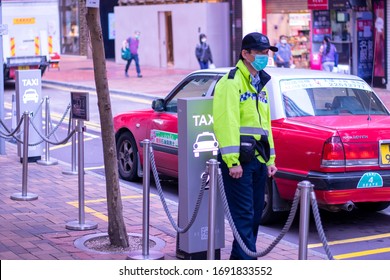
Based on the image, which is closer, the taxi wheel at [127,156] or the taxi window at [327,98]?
the taxi window at [327,98]

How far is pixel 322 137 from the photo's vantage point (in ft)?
27.2

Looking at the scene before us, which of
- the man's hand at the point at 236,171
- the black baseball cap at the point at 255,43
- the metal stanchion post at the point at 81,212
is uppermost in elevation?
the black baseball cap at the point at 255,43

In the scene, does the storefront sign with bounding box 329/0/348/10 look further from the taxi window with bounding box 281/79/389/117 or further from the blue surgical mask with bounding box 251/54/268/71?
the blue surgical mask with bounding box 251/54/268/71

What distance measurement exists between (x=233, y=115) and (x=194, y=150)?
67cm

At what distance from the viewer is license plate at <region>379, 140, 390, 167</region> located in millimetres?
8422

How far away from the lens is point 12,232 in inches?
328

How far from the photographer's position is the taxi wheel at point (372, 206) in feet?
31.9

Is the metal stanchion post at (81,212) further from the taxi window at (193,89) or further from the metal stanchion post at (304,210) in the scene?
the metal stanchion post at (304,210)

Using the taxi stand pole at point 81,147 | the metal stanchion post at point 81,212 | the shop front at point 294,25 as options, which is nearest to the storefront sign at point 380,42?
the shop front at point 294,25

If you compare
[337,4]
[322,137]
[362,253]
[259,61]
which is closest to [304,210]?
→ [259,61]

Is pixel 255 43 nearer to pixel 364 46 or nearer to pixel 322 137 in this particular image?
pixel 322 137

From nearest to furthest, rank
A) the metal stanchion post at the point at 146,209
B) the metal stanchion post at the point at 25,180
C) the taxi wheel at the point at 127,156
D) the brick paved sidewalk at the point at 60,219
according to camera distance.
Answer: the metal stanchion post at the point at 146,209 → the brick paved sidewalk at the point at 60,219 → the metal stanchion post at the point at 25,180 → the taxi wheel at the point at 127,156

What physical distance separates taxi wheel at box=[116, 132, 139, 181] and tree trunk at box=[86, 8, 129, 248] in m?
3.45

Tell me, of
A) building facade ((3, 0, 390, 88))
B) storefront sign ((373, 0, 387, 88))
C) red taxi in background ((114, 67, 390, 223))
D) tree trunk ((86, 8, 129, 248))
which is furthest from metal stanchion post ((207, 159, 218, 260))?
storefront sign ((373, 0, 387, 88))
